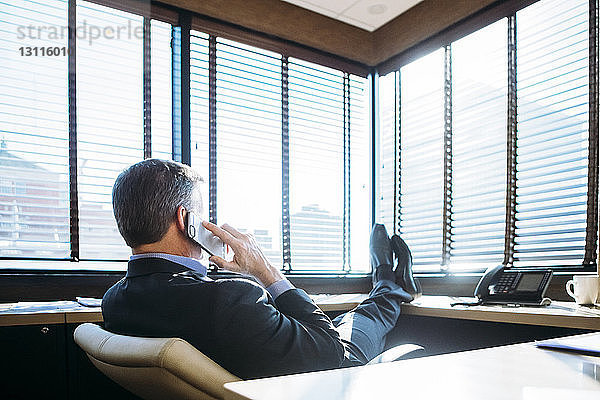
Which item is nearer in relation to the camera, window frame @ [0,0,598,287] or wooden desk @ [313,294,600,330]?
wooden desk @ [313,294,600,330]

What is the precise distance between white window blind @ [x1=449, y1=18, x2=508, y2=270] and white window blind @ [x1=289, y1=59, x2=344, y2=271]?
2.68ft

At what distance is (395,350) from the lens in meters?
1.73

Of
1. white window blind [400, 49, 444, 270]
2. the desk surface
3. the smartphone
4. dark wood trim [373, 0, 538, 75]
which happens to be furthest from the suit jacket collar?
dark wood trim [373, 0, 538, 75]

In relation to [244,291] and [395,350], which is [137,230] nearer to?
[244,291]

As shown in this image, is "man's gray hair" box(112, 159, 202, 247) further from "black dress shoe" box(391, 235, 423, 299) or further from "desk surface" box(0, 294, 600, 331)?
"black dress shoe" box(391, 235, 423, 299)

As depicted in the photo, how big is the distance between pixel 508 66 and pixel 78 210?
2427 mm

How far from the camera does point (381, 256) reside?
2.84m

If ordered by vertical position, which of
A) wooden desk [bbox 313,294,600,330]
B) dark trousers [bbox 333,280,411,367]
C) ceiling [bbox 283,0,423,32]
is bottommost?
dark trousers [bbox 333,280,411,367]

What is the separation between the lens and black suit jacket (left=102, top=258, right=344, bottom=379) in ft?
4.03

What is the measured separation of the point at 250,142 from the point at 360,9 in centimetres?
117

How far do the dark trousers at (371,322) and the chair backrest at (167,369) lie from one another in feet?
2.61

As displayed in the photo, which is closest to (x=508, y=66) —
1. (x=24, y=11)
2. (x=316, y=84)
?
(x=316, y=84)

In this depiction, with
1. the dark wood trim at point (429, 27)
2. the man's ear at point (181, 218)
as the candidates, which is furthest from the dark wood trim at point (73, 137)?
the dark wood trim at point (429, 27)

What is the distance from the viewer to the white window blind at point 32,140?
2436mm
